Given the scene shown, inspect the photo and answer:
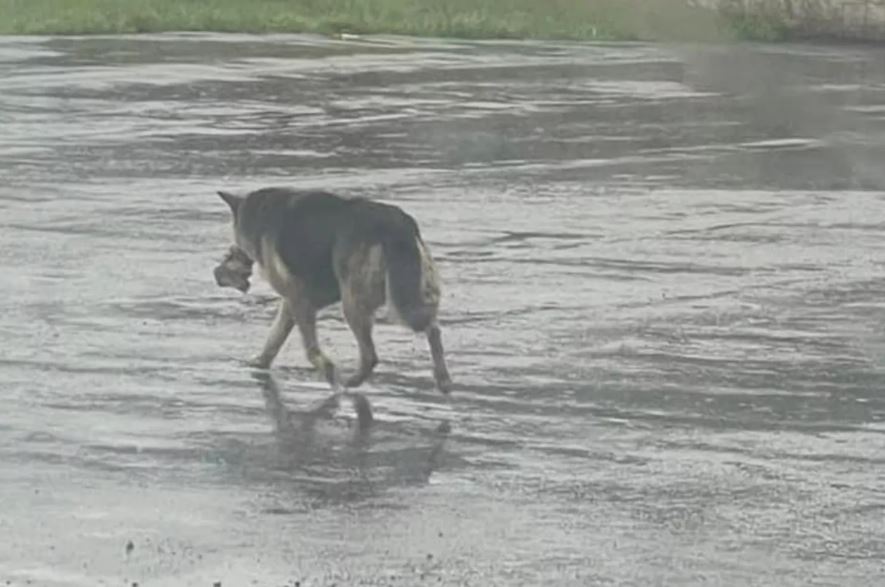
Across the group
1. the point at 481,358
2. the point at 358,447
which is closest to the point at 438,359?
the point at 481,358

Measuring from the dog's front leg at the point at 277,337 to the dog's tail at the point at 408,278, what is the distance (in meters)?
0.77

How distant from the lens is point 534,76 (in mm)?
25469

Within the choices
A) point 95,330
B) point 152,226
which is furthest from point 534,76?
point 95,330

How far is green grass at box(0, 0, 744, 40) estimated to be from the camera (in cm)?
2939

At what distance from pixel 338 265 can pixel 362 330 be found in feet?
0.96

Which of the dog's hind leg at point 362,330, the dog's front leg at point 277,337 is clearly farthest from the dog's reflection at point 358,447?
the dog's front leg at point 277,337

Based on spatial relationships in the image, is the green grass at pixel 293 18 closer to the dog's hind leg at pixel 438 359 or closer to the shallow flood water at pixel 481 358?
the shallow flood water at pixel 481 358

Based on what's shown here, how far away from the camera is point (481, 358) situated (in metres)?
11.2

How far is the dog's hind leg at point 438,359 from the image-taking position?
1030 centimetres

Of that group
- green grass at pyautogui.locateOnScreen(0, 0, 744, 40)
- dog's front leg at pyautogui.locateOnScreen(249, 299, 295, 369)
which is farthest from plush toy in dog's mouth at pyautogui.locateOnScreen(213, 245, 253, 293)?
green grass at pyautogui.locateOnScreen(0, 0, 744, 40)

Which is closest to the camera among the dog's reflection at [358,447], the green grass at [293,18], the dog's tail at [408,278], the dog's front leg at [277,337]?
the dog's reflection at [358,447]

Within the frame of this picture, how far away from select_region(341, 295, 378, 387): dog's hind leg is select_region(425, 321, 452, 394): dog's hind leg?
0.26 m

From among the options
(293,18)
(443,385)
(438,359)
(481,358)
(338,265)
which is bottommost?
(293,18)

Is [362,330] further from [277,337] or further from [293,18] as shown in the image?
[293,18]
